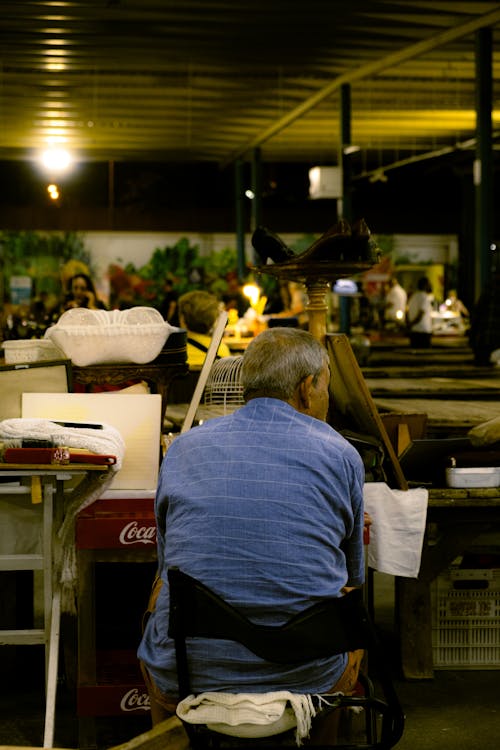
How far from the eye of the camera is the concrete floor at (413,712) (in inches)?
147

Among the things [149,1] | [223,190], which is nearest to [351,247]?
[149,1]

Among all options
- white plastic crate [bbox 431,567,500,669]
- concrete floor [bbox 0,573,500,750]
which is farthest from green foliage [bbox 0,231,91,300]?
white plastic crate [bbox 431,567,500,669]

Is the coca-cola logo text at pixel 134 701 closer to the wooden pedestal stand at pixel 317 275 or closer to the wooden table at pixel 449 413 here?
the wooden pedestal stand at pixel 317 275

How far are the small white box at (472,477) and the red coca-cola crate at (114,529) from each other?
121cm

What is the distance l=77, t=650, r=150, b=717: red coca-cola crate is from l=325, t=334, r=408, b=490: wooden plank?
1.18 m

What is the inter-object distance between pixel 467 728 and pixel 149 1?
27.9 ft

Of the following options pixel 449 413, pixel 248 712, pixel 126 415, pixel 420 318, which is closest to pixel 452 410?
pixel 449 413

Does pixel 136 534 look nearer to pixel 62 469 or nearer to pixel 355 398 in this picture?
pixel 62 469

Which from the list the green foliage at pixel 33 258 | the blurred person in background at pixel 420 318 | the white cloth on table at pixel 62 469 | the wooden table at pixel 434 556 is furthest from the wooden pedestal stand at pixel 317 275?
the green foliage at pixel 33 258

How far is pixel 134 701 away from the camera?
361cm

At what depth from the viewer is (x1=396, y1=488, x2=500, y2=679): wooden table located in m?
4.06

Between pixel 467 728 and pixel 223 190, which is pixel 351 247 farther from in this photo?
pixel 223 190

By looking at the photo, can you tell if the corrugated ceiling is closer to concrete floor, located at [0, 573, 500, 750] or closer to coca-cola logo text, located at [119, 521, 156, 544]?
concrete floor, located at [0, 573, 500, 750]

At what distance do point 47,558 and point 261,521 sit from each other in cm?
135
